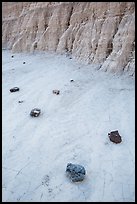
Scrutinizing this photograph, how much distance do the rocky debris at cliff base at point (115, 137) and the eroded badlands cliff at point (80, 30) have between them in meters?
4.39

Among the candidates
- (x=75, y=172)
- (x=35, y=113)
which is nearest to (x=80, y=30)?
(x=35, y=113)

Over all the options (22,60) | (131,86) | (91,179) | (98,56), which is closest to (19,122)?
(91,179)

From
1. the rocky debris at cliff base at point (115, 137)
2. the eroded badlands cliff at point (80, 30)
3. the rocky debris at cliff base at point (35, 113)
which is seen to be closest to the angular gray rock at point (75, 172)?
the rocky debris at cliff base at point (115, 137)

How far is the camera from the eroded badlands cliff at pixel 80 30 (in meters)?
12.9

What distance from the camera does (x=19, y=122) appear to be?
9.53 meters

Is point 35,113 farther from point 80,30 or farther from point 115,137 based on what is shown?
point 80,30

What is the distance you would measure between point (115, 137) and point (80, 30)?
9.38 m

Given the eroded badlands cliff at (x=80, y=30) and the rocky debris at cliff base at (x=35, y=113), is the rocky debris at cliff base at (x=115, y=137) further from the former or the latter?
the eroded badlands cliff at (x=80, y=30)

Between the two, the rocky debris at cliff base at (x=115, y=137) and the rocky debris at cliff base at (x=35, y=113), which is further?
the rocky debris at cliff base at (x=35, y=113)

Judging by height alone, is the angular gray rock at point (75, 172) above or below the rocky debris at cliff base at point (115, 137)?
below

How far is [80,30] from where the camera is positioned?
1609 cm

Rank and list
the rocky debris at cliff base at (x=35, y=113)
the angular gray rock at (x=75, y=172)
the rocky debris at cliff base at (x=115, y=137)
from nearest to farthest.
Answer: the angular gray rock at (x=75, y=172) < the rocky debris at cliff base at (x=115, y=137) < the rocky debris at cliff base at (x=35, y=113)

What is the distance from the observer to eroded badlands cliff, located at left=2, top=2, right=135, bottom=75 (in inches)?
508

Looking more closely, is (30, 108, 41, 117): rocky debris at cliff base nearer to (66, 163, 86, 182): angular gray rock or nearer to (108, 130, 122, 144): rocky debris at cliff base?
(108, 130, 122, 144): rocky debris at cliff base
